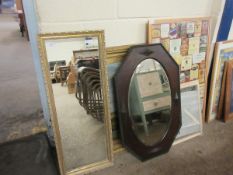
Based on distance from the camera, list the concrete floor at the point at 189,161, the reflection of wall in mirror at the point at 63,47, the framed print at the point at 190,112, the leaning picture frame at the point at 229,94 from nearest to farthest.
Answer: the reflection of wall in mirror at the point at 63,47 < the concrete floor at the point at 189,161 < the framed print at the point at 190,112 < the leaning picture frame at the point at 229,94

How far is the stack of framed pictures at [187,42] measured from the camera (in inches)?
61.3

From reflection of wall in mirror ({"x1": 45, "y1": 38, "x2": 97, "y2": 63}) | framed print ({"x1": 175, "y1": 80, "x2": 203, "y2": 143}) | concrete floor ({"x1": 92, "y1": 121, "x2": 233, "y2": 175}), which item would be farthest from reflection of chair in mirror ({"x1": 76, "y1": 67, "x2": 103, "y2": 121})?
framed print ({"x1": 175, "y1": 80, "x2": 203, "y2": 143})

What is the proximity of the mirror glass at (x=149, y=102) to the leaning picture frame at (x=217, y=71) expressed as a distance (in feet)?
1.92

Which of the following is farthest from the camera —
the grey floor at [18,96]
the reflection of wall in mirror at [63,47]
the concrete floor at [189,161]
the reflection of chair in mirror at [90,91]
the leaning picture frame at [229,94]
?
the leaning picture frame at [229,94]

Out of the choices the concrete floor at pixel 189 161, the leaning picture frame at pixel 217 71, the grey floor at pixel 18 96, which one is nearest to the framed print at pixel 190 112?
the concrete floor at pixel 189 161

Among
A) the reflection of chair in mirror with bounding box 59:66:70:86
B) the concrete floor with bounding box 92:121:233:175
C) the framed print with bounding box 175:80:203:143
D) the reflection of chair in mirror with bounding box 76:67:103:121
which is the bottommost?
the concrete floor with bounding box 92:121:233:175

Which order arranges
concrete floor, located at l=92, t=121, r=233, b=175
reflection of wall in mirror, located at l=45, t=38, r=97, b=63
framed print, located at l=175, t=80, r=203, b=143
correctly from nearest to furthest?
reflection of wall in mirror, located at l=45, t=38, r=97, b=63
concrete floor, located at l=92, t=121, r=233, b=175
framed print, located at l=175, t=80, r=203, b=143

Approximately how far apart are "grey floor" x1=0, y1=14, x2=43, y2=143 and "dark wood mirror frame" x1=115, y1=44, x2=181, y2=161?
74cm

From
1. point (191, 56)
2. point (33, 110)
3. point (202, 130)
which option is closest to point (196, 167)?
point (202, 130)

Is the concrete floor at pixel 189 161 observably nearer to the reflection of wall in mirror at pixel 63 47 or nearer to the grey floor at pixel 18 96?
the grey floor at pixel 18 96

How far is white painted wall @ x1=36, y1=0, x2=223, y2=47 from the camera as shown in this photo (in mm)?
1240

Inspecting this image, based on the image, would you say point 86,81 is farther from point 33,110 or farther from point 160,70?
point 33,110

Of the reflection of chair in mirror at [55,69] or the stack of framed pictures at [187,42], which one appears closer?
the reflection of chair in mirror at [55,69]

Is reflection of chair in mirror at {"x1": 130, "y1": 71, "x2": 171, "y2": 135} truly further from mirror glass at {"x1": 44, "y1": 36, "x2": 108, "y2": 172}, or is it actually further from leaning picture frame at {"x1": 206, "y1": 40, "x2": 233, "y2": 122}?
leaning picture frame at {"x1": 206, "y1": 40, "x2": 233, "y2": 122}
